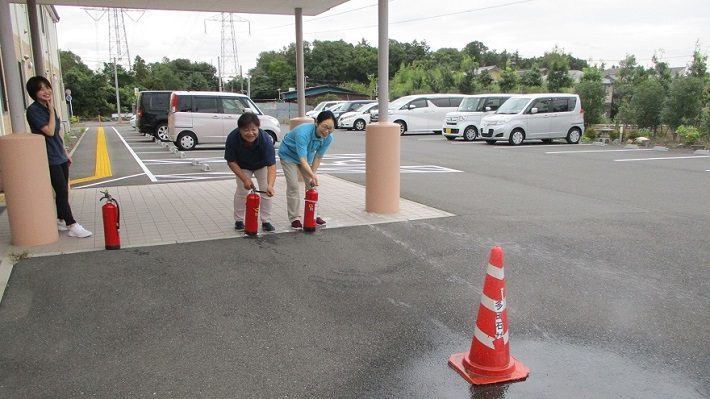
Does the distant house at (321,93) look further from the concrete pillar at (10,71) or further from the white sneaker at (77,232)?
the white sneaker at (77,232)

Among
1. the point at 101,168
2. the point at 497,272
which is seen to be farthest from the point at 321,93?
the point at 497,272

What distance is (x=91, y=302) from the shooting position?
13.4 ft

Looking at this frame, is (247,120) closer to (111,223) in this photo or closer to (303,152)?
(303,152)

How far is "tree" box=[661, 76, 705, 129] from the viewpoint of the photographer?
17.1 metres

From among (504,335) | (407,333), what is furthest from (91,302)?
(504,335)

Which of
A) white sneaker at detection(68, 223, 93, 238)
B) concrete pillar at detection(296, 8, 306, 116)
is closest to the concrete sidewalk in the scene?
white sneaker at detection(68, 223, 93, 238)

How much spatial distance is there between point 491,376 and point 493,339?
0.68ft

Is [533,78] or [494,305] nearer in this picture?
[494,305]

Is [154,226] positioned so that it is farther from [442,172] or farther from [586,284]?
[442,172]

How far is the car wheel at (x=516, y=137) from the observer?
18.2m

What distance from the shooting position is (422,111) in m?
24.1

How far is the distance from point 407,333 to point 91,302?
8.06 feet

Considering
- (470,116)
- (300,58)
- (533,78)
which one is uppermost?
(533,78)

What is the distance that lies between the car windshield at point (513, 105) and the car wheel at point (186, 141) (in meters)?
10.7
